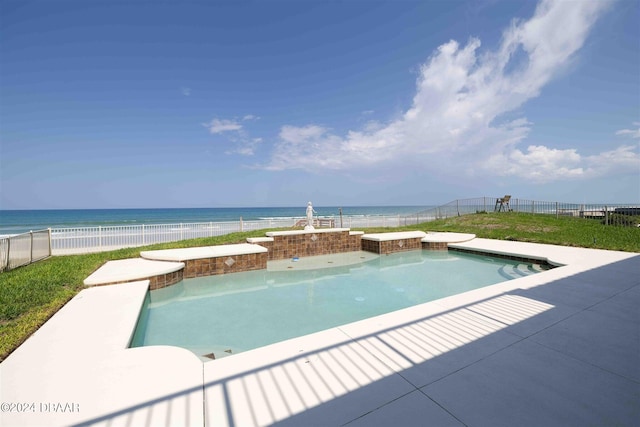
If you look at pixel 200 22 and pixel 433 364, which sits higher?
pixel 200 22

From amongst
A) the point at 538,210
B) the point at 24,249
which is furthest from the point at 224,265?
the point at 538,210

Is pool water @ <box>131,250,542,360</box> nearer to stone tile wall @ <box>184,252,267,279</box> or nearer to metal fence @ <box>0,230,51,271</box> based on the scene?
stone tile wall @ <box>184,252,267,279</box>

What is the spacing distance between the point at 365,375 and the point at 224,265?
19.3 feet

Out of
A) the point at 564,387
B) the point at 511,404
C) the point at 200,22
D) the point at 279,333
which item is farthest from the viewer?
the point at 200,22

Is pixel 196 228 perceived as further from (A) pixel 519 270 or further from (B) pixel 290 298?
(A) pixel 519 270

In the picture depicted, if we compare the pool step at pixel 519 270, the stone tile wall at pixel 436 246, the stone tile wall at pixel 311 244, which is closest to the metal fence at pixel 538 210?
the stone tile wall at pixel 436 246

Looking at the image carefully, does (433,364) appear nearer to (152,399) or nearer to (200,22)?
(152,399)

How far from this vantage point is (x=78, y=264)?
6.44m

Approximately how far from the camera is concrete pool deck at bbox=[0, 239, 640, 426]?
1.84 meters

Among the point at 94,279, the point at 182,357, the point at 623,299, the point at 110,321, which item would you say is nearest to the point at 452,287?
the point at 623,299

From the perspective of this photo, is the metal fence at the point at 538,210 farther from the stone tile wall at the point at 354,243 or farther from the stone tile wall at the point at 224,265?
the stone tile wall at the point at 224,265

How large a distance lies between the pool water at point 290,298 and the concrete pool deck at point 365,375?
0.97 metres

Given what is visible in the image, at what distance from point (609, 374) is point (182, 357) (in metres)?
3.90

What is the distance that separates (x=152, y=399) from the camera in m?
2.01
